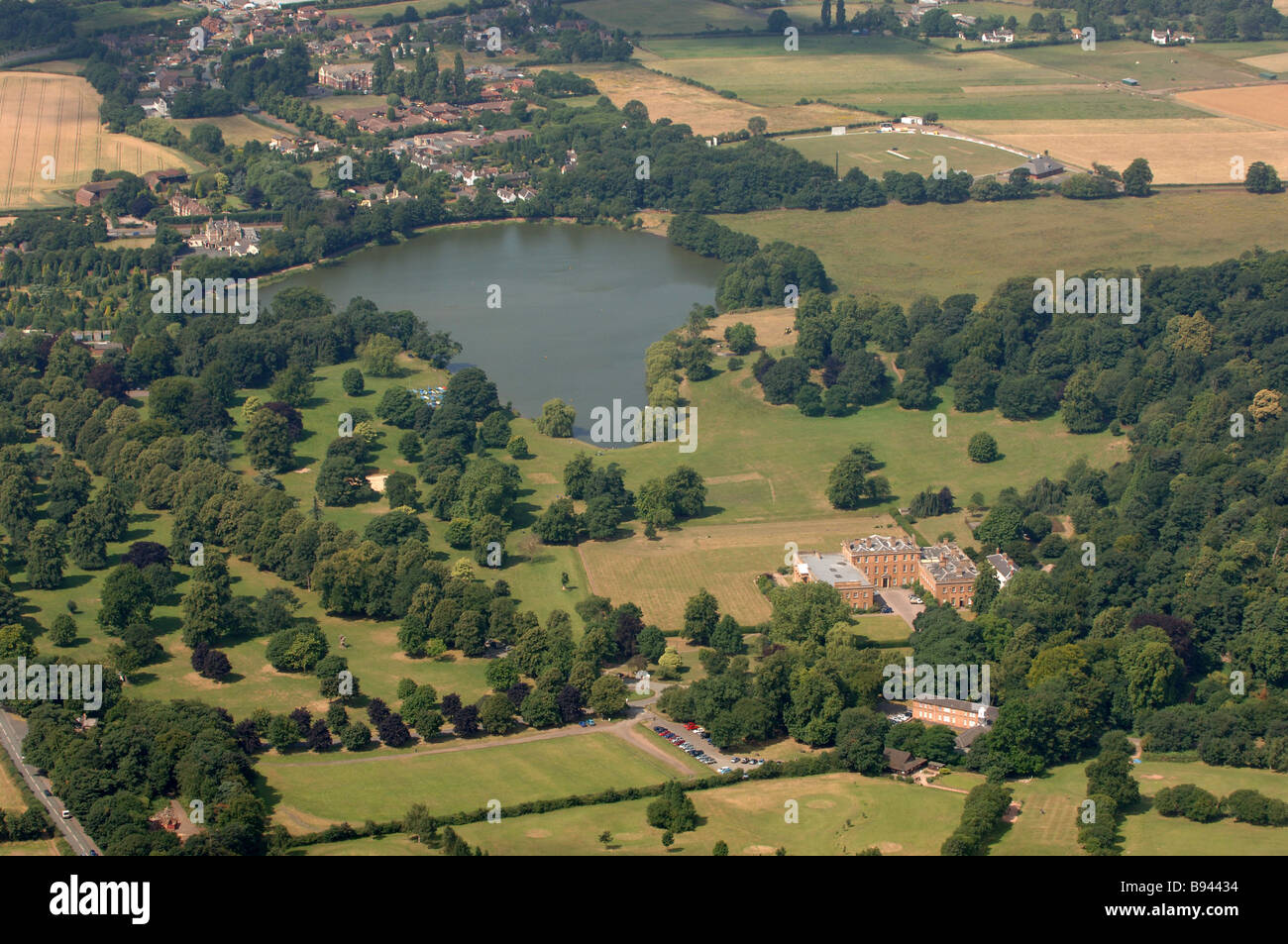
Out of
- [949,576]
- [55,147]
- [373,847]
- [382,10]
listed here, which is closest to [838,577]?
[949,576]

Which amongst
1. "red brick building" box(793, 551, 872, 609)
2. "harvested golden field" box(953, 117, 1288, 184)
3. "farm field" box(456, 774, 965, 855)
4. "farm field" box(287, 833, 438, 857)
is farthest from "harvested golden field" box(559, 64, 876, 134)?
"farm field" box(287, 833, 438, 857)

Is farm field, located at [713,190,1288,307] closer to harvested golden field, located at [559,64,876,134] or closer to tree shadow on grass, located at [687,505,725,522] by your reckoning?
harvested golden field, located at [559,64,876,134]

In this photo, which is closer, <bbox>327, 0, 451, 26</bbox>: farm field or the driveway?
the driveway

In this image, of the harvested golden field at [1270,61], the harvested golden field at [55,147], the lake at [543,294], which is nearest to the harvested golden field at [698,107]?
the lake at [543,294]

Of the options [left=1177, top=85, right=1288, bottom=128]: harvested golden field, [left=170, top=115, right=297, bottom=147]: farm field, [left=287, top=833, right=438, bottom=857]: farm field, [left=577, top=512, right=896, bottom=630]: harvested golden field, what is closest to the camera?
[left=287, top=833, right=438, bottom=857]: farm field

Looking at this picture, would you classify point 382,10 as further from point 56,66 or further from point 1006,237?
point 1006,237

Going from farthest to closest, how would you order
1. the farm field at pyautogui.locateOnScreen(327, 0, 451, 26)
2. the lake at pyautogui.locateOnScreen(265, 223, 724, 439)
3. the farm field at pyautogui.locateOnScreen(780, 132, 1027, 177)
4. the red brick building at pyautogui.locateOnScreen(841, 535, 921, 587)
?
the farm field at pyautogui.locateOnScreen(327, 0, 451, 26) → the farm field at pyautogui.locateOnScreen(780, 132, 1027, 177) → the lake at pyautogui.locateOnScreen(265, 223, 724, 439) → the red brick building at pyautogui.locateOnScreen(841, 535, 921, 587)

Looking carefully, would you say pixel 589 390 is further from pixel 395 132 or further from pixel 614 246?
pixel 395 132
